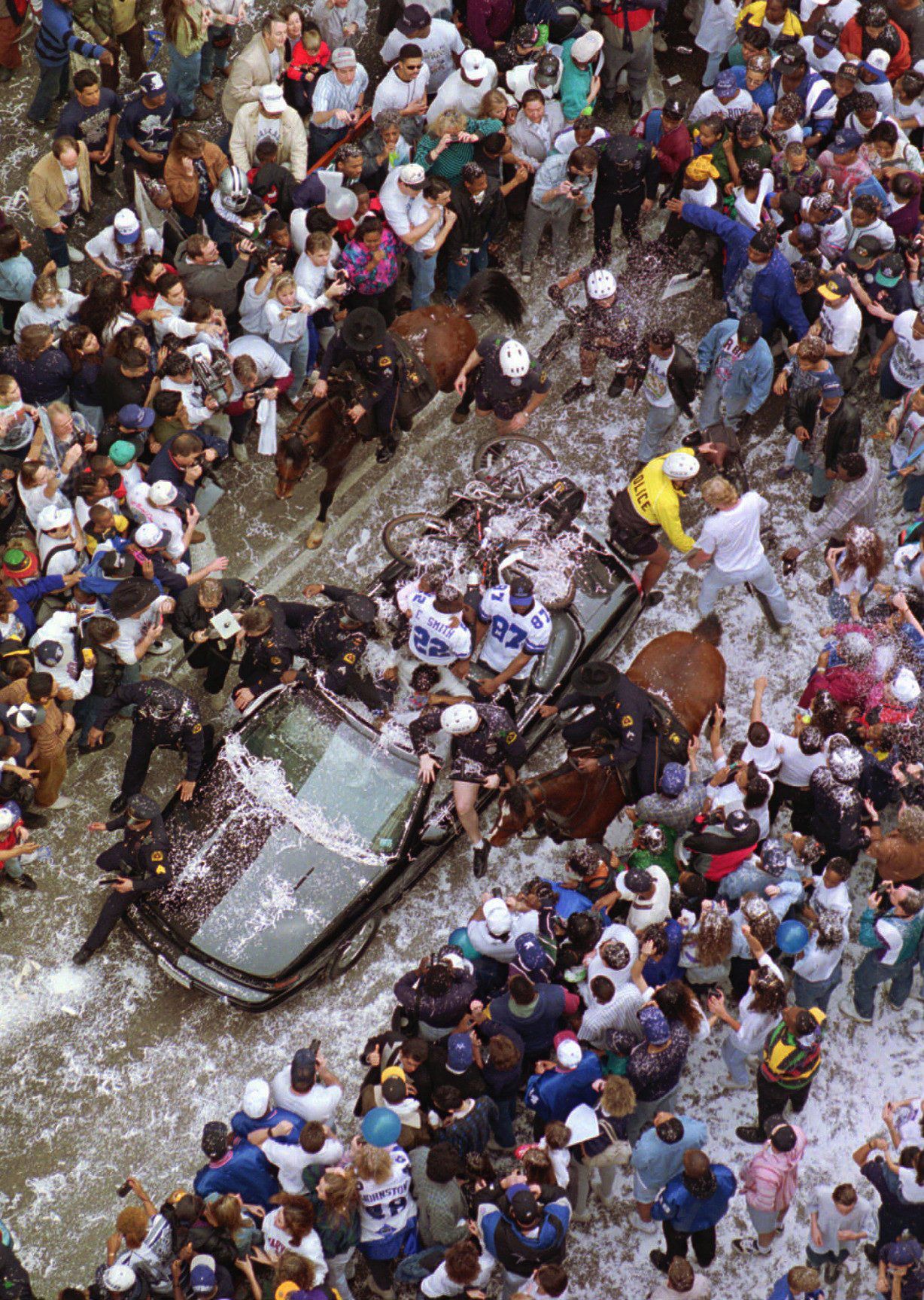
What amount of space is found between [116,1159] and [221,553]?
4.70 m

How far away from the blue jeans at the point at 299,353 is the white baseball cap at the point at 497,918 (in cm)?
486

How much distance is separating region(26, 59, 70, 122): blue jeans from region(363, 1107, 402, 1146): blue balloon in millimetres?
9360

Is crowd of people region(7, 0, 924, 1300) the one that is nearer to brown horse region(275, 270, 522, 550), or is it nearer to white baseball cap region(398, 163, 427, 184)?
white baseball cap region(398, 163, 427, 184)

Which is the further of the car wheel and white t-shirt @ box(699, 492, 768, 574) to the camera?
white t-shirt @ box(699, 492, 768, 574)

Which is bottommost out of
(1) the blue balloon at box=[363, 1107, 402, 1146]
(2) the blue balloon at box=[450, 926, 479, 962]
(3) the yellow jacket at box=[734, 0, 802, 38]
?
(1) the blue balloon at box=[363, 1107, 402, 1146]

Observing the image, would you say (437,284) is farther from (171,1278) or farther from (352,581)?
(171,1278)

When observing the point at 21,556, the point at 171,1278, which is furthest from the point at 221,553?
the point at 171,1278

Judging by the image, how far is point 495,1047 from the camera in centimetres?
1065

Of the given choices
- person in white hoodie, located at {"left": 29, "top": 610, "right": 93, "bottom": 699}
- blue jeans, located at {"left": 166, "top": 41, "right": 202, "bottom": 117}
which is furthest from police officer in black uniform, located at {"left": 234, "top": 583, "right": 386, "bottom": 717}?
blue jeans, located at {"left": 166, "top": 41, "right": 202, "bottom": 117}

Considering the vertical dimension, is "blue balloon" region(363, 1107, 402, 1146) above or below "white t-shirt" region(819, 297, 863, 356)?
below

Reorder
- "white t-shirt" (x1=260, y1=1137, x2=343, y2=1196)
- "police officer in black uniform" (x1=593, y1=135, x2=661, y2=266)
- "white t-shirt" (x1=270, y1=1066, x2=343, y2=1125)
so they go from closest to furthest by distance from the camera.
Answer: "white t-shirt" (x1=260, y1=1137, x2=343, y2=1196)
"white t-shirt" (x1=270, y1=1066, x2=343, y2=1125)
"police officer in black uniform" (x1=593, y1=135, x2=661, y2=266)

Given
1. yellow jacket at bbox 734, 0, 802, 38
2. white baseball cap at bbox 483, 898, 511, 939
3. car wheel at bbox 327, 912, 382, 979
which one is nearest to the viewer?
white baseball cap at bbox 483, 898, 511, 939

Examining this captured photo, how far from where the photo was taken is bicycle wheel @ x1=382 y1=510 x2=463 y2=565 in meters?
13.1

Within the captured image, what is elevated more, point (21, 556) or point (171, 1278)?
point (21, 556)
